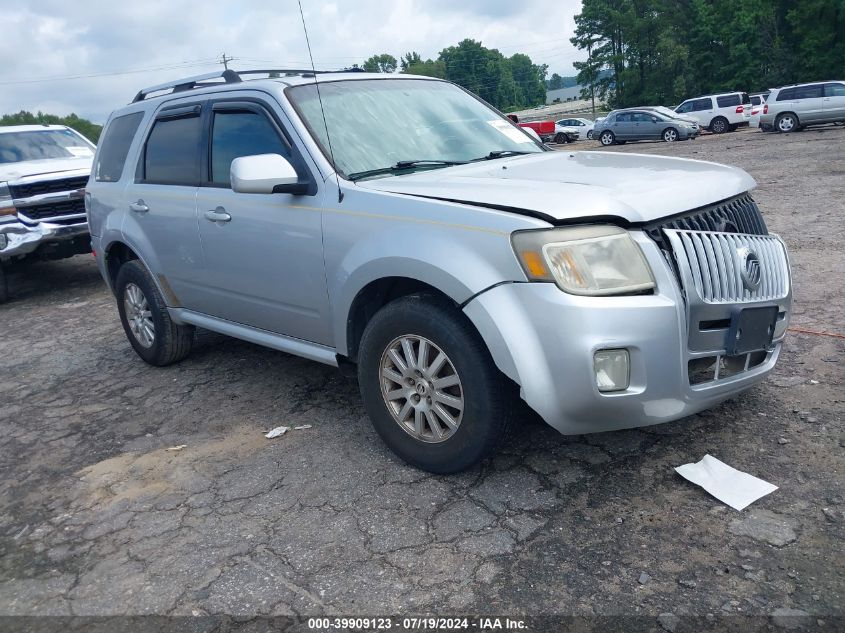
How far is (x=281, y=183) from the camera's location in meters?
3.49

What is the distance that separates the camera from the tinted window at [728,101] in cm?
2908

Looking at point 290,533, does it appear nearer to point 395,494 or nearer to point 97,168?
point 395,494

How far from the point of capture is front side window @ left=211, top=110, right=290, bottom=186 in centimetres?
390

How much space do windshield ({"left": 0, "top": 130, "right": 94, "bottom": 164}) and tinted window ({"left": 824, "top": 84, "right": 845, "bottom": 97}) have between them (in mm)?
22299

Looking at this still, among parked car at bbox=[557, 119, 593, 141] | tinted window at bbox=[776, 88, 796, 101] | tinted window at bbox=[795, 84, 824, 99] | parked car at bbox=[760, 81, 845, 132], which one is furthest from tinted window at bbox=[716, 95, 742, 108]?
parked car at bbox=[557, 119, 593, 141]

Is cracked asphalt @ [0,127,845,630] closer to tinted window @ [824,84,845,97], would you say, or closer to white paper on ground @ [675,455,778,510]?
white paper on ground @ [675,455,778,510]

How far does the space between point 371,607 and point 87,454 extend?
229cm

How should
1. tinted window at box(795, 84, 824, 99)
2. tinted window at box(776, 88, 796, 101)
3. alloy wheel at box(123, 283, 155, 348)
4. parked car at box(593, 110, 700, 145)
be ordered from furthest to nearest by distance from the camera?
1. parked car at box(593, 110, 700, 145)
2. tinted window at box(776, 88, 796, 101)
3. tinted window at box(795, 84, 824, 99)
4. alloy wheel at box(123, 283, 155, 348)

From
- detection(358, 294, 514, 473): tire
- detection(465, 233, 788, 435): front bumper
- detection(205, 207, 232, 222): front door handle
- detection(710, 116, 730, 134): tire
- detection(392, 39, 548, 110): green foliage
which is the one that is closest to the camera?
detection(465, 233, 788, 435): front bumper

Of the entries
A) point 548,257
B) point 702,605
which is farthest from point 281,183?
point 702,605

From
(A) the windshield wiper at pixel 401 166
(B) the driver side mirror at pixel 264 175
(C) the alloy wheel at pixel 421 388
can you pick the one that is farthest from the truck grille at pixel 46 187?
(C) the alloy wheel at pixel 421 388

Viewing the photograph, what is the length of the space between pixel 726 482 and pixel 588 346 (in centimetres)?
92

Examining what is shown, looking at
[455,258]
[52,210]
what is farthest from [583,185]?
[52,210]

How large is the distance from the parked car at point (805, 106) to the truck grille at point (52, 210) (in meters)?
22.7
